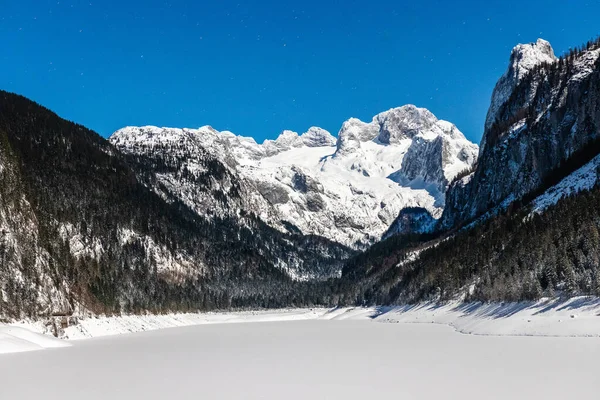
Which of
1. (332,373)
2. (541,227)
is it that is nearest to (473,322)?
(541,227)

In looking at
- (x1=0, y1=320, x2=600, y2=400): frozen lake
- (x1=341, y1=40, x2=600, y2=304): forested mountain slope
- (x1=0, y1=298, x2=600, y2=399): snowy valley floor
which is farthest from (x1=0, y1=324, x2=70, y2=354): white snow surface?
(x1=341, y1=40, x2=600, y2=304): forested mountain slope

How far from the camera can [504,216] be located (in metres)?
154

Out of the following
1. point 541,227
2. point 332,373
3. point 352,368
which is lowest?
point 352,368

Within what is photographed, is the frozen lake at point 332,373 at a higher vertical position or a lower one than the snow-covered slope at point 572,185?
lower

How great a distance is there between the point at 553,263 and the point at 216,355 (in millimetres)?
53047

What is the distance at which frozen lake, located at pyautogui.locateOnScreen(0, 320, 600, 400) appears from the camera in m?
29.1

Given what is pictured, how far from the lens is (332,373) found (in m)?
37.5

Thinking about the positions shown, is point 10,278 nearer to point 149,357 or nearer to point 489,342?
point 149,357

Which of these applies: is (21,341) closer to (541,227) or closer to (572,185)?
(541,227)

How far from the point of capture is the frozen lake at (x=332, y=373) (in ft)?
95.4

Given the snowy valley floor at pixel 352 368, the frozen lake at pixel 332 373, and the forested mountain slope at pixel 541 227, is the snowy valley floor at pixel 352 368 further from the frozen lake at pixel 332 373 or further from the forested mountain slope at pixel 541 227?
the forested mountain slope at pixel 541 227

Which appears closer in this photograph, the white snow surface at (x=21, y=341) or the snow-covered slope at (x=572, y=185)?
the white snow surface at (x=21, y=341)

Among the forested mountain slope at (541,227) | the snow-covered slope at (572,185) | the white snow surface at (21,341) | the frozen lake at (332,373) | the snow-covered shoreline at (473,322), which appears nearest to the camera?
the frozen lake at (332,373)

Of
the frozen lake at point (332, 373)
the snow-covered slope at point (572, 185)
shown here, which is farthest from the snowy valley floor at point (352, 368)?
the snow-covered slope at point (572, 185)
